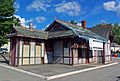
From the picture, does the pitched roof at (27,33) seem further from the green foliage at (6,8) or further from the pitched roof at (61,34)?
the green foliage at (6,8)

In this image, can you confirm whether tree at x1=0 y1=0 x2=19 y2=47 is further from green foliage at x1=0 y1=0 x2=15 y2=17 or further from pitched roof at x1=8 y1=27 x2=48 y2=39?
pitched roof at x1=8 y1=27 x2=48 y2=39

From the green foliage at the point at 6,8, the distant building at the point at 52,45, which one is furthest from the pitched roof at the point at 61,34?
the green foliage at the point at 6,8

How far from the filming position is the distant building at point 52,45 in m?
21.1

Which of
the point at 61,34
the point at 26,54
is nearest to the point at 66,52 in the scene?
the point at 61,34

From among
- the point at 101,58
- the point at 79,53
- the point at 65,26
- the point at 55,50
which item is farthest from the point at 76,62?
the point at 101,58

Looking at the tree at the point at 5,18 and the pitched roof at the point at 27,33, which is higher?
the tree at the point at 5,18

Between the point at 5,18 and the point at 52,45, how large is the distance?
73.7 feet

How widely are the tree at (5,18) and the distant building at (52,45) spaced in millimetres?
18459

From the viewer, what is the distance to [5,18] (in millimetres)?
44156

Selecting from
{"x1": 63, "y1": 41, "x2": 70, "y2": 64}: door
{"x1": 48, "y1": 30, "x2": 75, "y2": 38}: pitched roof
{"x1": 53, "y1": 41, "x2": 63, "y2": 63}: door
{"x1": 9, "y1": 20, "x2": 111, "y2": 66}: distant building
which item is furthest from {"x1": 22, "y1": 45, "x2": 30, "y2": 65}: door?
{"x1": 63, "y1": 41, "x2": 70, "y2": 64}: door

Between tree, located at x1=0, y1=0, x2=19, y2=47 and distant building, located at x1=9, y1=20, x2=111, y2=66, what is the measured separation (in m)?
18.5

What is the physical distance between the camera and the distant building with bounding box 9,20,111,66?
21.1m

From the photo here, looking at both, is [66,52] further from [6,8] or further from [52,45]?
[6,8]

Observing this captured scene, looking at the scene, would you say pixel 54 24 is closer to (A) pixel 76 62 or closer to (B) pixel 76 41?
(B) pixel 76 41
